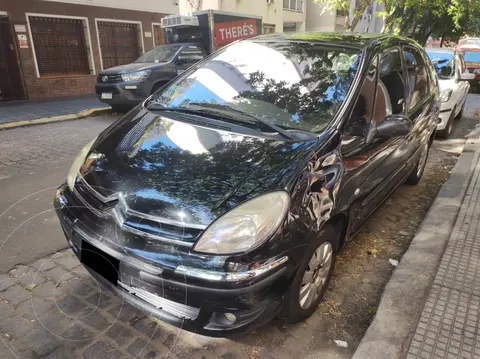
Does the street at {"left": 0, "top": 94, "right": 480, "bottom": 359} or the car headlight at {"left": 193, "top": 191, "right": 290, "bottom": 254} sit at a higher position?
the car headlight at {"left": 193, "top": 191, "right": 290, "bottom": 254}

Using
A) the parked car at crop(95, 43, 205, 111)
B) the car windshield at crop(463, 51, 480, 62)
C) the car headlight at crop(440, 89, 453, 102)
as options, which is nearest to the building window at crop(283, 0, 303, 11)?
the car windshield at crop(463, 51, 480, 62)

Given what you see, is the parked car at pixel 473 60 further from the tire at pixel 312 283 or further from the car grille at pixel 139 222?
the car grille at pixel 139 222

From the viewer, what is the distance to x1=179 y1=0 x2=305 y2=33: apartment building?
1953 centimetres

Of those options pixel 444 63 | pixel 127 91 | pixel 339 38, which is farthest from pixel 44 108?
pixel 444 63

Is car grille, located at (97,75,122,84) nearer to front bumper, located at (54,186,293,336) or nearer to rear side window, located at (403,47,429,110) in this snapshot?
rear side window, located at (403,47,429,110)

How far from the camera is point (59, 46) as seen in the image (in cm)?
1241

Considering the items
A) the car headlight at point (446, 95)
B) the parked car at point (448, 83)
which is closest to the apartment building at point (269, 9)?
the parked car at point (448, 83)

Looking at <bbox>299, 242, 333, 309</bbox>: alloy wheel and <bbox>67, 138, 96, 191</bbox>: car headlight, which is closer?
<bbox>299, 242, 333, 309</bbox>: alloy wheel

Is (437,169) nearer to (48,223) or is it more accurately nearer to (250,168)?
(250,168)

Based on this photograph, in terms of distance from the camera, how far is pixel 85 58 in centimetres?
1323

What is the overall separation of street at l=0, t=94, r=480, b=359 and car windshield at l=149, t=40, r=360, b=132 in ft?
4.35

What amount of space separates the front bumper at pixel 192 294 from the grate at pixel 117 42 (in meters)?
13.2

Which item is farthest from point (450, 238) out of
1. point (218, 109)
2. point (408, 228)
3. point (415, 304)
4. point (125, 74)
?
point (125, 74)

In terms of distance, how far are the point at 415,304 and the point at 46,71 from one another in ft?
42.6
